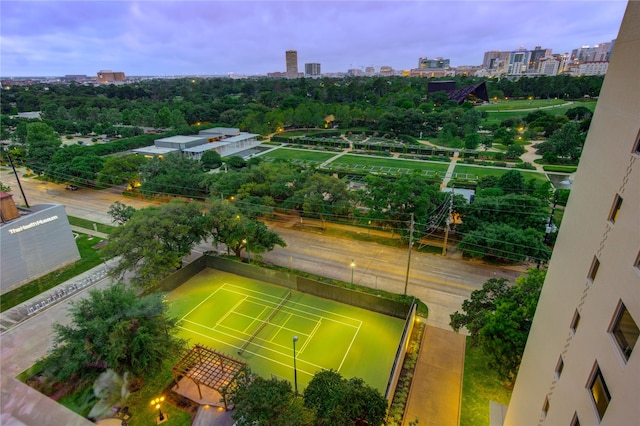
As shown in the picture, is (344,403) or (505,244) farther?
(505,244)

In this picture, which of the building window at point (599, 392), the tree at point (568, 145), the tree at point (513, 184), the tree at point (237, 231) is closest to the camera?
the building window at point (599, 392)

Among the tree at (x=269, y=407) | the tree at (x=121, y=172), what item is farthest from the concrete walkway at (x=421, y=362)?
the tree at (x=121, y=172)

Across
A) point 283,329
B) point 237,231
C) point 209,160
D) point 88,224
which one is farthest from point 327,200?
point 209,160

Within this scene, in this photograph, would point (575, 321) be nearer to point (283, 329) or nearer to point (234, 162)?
point (283, 329)

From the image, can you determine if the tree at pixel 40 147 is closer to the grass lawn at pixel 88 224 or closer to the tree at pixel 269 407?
the grass lawn at pixel 88 224

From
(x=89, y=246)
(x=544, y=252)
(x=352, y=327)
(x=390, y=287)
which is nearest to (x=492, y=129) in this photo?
(x=544, y=252)

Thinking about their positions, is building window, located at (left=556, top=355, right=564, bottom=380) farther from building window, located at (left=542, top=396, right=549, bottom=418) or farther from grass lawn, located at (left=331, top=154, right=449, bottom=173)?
grass lawn, located at (left=331, top=154, right=449, bottom=173)

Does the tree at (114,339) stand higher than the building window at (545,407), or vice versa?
the building window at (545,407)
